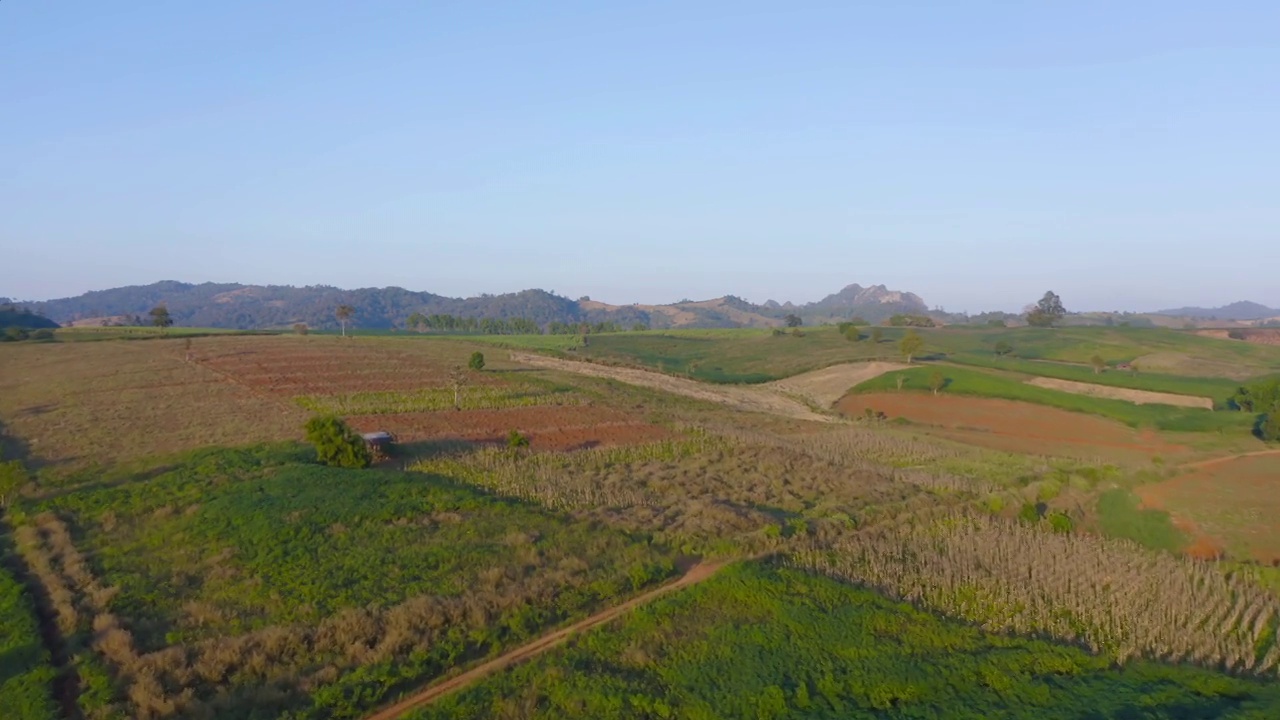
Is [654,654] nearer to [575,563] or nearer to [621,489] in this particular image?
[575,563]

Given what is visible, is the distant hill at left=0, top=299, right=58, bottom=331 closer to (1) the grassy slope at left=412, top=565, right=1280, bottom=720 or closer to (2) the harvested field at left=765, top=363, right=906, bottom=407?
(2) the harvested field at left=765, top=363, right=906, bottom=407

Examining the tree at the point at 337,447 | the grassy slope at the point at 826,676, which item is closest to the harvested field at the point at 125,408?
the tree at the point at 337,447

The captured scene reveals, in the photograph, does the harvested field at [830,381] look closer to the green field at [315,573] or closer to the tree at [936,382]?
the tree at [936,382]

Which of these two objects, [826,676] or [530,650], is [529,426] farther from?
[826,676]

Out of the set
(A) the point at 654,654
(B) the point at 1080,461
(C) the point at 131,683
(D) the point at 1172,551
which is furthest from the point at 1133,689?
(B) the point at 1080,461

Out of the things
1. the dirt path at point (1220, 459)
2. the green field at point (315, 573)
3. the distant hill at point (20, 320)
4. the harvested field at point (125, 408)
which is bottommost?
the dirt path at point (1220, 459)

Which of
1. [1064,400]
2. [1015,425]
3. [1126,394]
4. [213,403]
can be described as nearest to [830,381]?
[1064,400]
